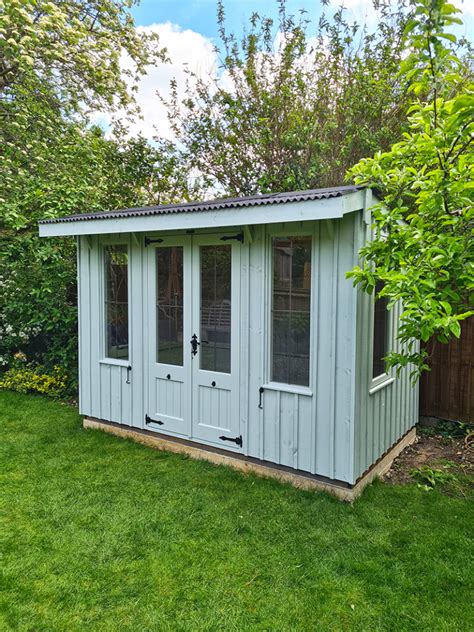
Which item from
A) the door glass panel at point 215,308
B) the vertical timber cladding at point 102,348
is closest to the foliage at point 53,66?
the vertical timber cladding at point 102,348

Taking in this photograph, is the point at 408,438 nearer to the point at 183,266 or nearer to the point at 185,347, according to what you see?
the point at 185,347

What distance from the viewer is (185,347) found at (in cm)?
411

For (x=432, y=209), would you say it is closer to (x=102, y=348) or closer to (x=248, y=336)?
(x=248, y=336)

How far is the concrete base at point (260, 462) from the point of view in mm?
3367

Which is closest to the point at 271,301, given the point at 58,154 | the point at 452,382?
the point at 452,382

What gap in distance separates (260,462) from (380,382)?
1266 millimetres

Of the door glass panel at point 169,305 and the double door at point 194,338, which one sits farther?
the door glass panel at point 169,305

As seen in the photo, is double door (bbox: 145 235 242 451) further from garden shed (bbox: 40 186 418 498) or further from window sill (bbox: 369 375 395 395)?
window sill (bbox: 369 375 395 395)

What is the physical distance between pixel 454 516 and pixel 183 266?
10.0 ft

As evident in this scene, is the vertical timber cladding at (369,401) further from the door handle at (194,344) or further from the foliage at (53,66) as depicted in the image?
the foliage at (53,66)

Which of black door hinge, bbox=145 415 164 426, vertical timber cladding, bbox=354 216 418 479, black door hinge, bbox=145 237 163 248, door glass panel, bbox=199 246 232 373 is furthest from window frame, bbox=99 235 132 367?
vertical timber cladding, bbox=354 216 418 479

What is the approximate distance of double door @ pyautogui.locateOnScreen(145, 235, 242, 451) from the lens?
3824 mm

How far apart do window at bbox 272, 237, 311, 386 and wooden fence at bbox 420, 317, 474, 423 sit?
2063mm

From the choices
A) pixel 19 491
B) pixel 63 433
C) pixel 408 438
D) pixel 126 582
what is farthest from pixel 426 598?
pixel 63 433
